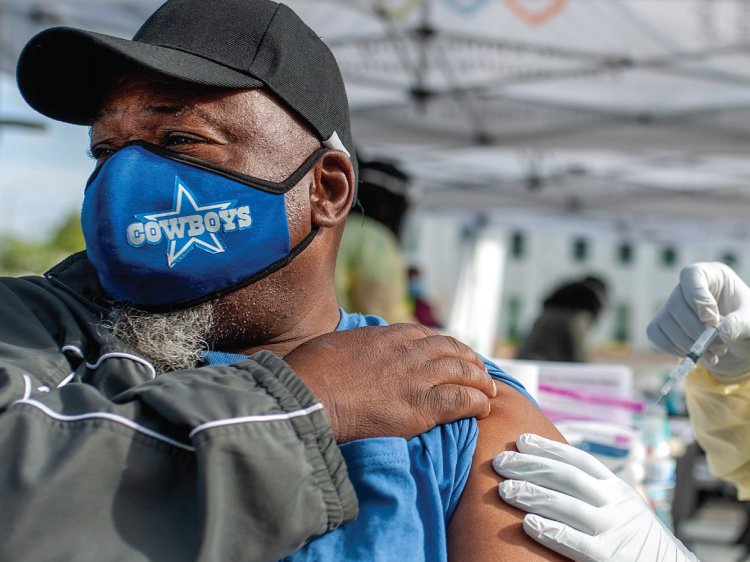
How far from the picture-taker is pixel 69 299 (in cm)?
137

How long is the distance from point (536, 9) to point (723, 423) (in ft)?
13.3

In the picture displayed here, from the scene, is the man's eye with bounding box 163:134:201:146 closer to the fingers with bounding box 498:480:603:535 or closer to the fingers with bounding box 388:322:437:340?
the fingers with bounding box 388:322:437:340

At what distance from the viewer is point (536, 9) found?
556cm

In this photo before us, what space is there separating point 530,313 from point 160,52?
43984 mm

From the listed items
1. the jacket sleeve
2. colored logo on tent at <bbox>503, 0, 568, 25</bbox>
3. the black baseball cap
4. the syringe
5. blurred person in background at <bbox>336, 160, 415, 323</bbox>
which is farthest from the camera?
colored logo on tent at <bbox>503, 0, 568, 25</bbox>

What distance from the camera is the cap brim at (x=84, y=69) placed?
1.31 meters

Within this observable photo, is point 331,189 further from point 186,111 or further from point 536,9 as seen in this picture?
point 536,9

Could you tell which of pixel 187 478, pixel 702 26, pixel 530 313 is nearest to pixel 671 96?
pixel 702 26

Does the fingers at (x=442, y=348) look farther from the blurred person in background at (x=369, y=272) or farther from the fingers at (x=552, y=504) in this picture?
the blurred person in background at (x=369, y=272)

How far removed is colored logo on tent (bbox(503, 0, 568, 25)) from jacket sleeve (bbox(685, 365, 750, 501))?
3911 millimetres

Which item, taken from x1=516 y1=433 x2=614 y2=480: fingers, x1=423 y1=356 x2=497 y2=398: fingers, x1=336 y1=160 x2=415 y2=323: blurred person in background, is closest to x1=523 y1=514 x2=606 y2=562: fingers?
x1=516 y1=433 x2=614 y2=480: fingers

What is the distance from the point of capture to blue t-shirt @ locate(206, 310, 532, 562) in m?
1.12

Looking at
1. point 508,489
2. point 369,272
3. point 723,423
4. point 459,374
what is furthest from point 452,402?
point 369,272

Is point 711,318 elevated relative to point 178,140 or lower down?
lower down
